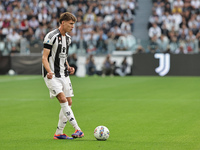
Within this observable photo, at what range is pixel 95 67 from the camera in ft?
104

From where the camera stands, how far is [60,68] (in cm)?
847

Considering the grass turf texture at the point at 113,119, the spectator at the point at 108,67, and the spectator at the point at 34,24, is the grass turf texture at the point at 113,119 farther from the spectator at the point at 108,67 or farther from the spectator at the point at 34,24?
the spectator at the point at 34,24

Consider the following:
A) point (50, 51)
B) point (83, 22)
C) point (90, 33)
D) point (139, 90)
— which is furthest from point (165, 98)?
point (83, 22)

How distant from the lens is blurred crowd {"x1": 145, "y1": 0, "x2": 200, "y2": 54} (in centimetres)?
2994

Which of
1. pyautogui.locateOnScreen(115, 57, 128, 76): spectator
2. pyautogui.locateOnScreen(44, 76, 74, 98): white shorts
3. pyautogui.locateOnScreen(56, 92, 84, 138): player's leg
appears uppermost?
pyautogui.locateOnScreen(44, 76, 74, 98): white shorts

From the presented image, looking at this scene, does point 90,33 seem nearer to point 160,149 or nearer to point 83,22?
point 83,22

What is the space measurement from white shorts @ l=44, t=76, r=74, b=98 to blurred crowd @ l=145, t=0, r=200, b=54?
21.9 m

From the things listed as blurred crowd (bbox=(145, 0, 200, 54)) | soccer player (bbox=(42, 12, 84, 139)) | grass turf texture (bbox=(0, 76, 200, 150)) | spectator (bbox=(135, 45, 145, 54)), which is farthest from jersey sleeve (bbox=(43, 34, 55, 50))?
spectator (bbox=(135, 45, 145, 54))

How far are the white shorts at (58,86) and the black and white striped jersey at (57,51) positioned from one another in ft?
0.31

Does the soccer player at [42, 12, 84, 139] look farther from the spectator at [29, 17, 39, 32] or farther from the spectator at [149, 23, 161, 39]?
the spectator at [29, 17, 39, 32]

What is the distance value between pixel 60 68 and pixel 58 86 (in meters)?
0.38

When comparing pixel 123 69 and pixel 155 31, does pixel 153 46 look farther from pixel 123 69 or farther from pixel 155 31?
pixel 123 69

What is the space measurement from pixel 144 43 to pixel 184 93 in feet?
41.8

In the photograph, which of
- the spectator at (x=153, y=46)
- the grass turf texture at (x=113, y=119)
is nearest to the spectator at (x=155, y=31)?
the spectator at (x=153, y=46)
